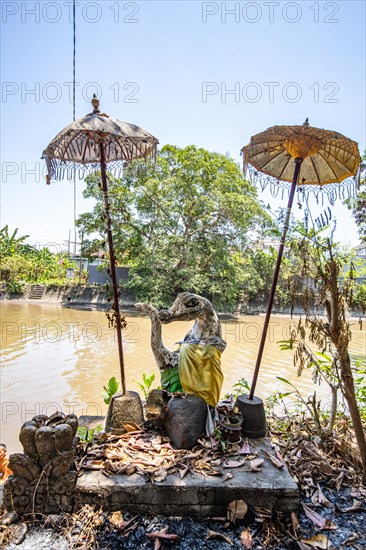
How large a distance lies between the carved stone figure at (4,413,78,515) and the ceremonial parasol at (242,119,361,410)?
1576mm

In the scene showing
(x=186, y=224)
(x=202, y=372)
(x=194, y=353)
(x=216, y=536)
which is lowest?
(x=216, y=536)

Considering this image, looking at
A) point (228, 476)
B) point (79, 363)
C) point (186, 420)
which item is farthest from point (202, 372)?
point (79, 363)

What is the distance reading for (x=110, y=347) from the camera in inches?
341

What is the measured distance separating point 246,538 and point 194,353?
4.00ft

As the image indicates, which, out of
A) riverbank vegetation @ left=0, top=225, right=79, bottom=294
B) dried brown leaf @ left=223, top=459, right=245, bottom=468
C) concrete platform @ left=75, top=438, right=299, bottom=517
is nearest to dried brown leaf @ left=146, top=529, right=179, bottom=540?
concrete platform @ left=75, top=438, right=299, bottom=517

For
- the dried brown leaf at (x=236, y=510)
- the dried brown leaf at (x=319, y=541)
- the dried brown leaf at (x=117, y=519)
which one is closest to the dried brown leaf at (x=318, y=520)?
the dried brown leaf at (x=319, y=541)

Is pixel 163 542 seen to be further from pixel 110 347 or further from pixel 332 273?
pixel 110 347

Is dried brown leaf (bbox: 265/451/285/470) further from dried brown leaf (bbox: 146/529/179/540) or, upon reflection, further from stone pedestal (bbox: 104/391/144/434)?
stone pedestal (bbox: 104/391/144/434)

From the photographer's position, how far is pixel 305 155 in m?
2.63

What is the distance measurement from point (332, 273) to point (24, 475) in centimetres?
255

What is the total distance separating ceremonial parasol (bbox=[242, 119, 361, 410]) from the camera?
2.45 meters

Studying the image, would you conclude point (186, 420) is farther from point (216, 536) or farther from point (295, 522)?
point (295, 522)

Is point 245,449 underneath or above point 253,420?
underneath

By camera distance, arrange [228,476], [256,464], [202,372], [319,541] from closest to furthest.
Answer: [319,541]
[228,476]
[256,464]
[202,372]
